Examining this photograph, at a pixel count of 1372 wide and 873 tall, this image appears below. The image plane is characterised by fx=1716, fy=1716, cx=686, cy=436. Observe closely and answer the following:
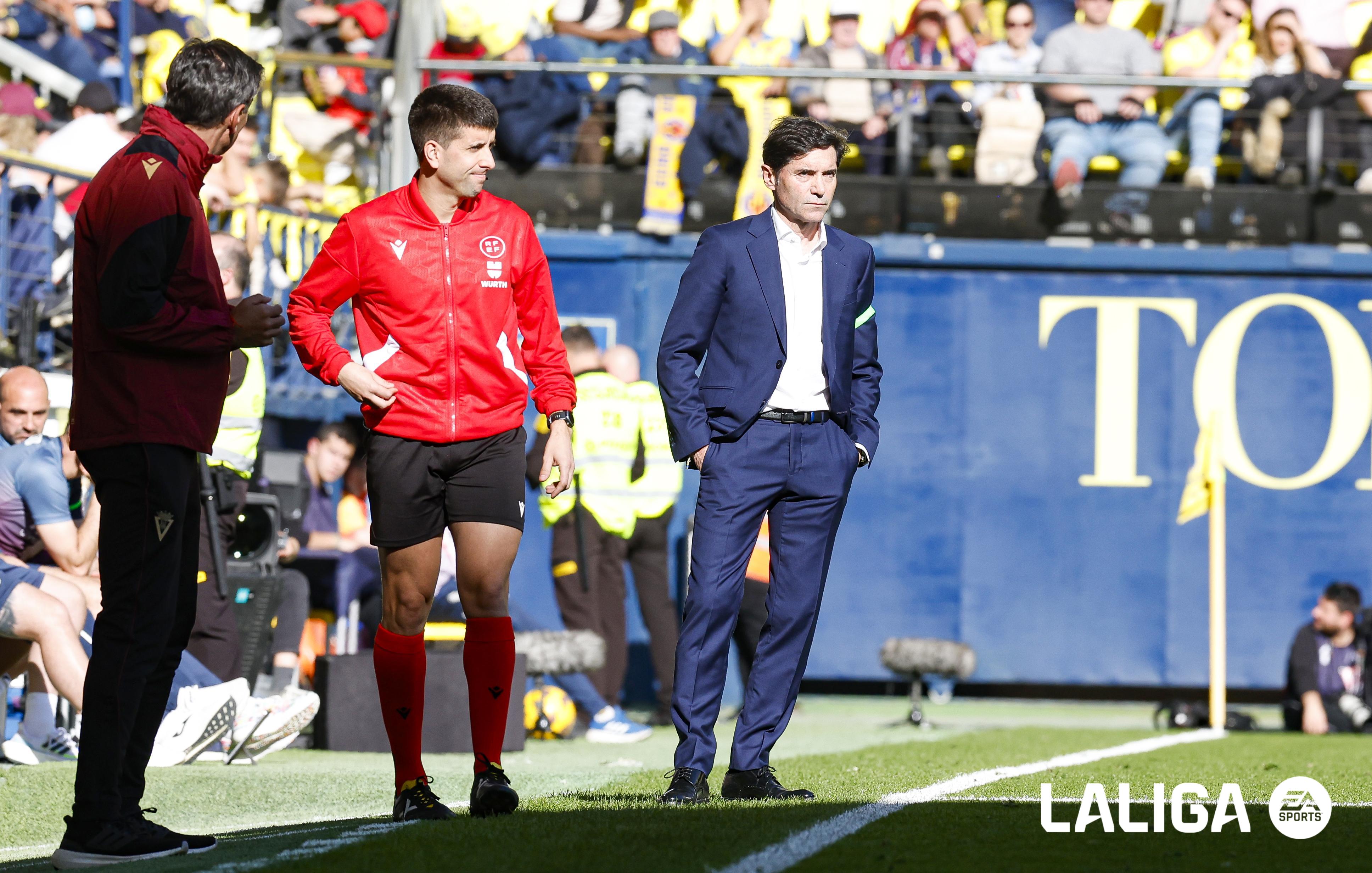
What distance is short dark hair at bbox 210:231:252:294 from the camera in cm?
749

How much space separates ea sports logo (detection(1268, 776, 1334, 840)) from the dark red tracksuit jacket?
2.90 meters

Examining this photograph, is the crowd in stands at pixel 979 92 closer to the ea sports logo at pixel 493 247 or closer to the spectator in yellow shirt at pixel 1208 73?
the spectator in yellow shirt at pixel 1208 73

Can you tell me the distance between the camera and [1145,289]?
12078 mm

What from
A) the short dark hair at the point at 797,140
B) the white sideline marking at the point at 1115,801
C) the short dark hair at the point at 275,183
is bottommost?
the white sideline marking at the point at 1115,801

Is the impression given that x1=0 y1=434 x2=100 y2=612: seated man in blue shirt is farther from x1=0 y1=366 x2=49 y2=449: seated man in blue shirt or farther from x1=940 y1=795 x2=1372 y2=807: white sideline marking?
x1=940 y1=795 x2=1372 y2=807: white sideline marking

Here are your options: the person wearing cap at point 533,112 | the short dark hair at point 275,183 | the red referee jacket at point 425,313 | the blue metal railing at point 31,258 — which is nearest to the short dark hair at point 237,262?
the blue metal railing at point 31,258

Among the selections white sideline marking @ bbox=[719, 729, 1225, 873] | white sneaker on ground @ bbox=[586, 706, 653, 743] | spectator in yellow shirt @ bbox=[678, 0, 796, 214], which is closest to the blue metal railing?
white sneaker on ground @ bbox=[586, 706, 653, 743]

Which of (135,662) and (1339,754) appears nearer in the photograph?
(135,662)

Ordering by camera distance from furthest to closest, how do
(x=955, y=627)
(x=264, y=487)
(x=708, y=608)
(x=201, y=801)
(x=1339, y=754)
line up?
(x=955, y=627)
(x=264, y=487)
(x=1339, y=754)
(x=201, y=801)
(x=708, y=608)

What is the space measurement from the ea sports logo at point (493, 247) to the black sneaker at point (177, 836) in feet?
5.49

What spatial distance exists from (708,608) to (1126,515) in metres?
7.72

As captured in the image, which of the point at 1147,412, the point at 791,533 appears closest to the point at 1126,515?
the point at 1147,412

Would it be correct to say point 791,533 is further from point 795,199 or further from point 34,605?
point 34,605

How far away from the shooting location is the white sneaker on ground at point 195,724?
6535 millimetres
